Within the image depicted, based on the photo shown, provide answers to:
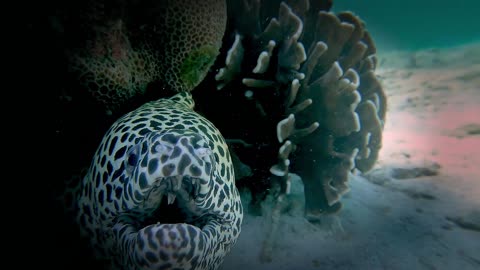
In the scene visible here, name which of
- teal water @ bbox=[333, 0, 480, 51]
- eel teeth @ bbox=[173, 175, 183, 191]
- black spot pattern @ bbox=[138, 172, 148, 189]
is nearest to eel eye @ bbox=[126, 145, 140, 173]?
black spot pattern @ bbox=[138, 172, 148, 189]

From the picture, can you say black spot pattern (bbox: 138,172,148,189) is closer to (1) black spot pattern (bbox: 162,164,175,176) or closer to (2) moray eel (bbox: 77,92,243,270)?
(2) moray eel (bbox: 77,92,243,270)

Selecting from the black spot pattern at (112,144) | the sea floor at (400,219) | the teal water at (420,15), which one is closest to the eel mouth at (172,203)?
the black spot pattern at (112,144)

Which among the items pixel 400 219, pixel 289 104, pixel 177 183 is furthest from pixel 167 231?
pixel 400 219

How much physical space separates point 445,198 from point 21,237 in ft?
13.2

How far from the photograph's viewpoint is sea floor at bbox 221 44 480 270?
2.39 meters

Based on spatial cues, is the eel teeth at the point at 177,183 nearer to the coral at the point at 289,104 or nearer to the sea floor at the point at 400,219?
the sea floor at the point at 400,219

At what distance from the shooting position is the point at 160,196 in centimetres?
164

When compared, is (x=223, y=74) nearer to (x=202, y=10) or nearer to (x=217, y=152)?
(x=202, y=10)

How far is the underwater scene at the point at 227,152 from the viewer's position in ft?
5.51

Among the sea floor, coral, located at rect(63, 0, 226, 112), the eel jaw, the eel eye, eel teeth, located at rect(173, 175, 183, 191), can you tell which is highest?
coral, located at rect(63, 0, 226, 112)

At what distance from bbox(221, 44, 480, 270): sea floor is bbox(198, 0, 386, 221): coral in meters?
0.31

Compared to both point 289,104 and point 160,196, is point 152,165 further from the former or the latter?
point 289,104

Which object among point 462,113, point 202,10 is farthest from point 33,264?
point 462,113

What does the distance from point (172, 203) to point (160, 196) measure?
11cm
